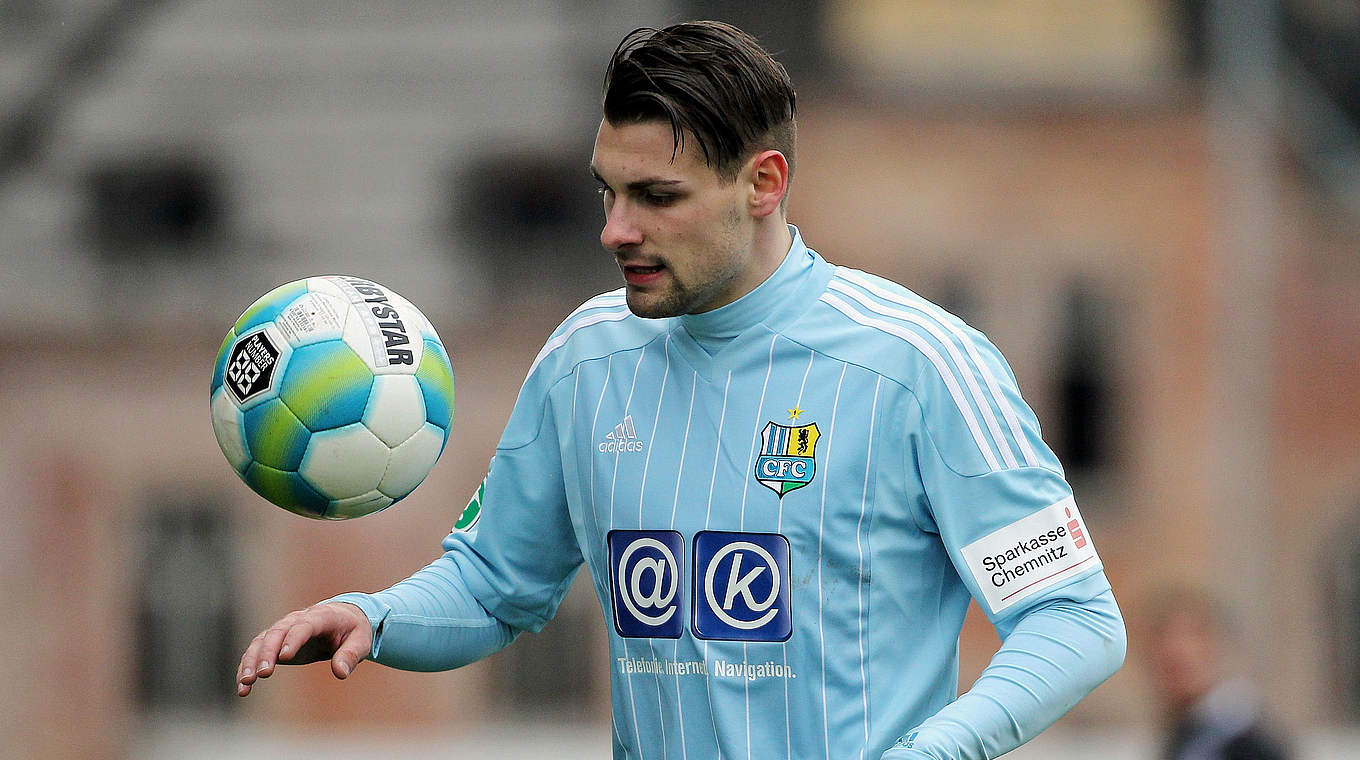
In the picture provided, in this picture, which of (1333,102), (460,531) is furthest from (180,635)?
(460,531)

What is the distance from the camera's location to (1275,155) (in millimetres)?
18094

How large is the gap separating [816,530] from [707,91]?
0.75 metres

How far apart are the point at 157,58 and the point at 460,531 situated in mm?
16520

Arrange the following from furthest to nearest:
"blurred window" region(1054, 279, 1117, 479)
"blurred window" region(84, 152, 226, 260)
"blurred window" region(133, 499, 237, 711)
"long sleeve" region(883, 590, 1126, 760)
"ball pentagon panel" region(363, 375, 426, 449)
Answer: "blurred window" region(1054, 279, 1117, 479) → "blurred window" region(84, 152, 226, 260) → "blurred window" region(133, 499, 237, 711) → "ball pentagon panel" region(363, 375, 426, 449) → "long sleeve" region(883, 590, 1126, 760)

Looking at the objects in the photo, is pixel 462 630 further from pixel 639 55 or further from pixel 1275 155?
pixel 1275 155

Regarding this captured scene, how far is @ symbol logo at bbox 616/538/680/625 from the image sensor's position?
10.0 ft


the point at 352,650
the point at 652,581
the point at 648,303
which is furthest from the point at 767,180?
the point at 352,650

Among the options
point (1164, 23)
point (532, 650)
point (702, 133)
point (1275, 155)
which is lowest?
point (532, 650)

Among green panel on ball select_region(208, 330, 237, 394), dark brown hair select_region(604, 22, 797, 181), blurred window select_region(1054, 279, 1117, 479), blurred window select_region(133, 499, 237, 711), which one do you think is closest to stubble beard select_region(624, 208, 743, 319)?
dark brown hair select_region(604, 22, 797, 181)

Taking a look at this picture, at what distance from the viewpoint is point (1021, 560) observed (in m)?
2.89

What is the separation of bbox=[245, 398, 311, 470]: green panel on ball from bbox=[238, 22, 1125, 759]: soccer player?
34cm

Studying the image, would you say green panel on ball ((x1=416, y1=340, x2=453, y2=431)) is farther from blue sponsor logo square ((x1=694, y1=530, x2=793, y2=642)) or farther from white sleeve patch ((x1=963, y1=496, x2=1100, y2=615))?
white sleeve patch ((x1=963, y1=496, x2=1100, y2=615))

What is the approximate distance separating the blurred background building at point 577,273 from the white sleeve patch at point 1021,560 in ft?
46.1

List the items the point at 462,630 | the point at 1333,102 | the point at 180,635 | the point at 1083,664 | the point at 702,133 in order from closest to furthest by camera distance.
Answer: the point at 1083,664
the point at 702,133
the point at 462,630
the point at 180,635
the point at 1333,102
